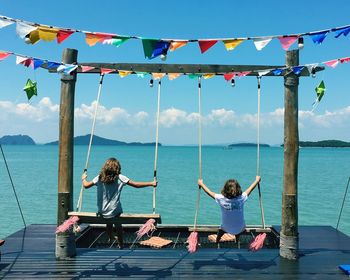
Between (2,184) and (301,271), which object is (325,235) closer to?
(301,271)

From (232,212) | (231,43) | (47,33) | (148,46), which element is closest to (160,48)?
(148,46)

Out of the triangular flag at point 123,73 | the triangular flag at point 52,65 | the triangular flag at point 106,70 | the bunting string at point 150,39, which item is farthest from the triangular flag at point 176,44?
the triangular flag at point 52,65

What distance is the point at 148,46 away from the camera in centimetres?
609

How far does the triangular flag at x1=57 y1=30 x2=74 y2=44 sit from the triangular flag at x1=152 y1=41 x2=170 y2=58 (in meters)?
1.22

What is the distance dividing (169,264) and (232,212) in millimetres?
1184

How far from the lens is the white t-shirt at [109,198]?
594 cm

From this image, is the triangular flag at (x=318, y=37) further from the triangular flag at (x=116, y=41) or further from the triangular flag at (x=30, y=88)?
the triangular flag at (x=30, y=88)

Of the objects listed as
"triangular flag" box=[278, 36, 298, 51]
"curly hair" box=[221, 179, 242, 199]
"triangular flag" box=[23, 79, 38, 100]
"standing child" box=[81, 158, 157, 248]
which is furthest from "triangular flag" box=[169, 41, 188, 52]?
"triangular flag" box=[23, 79, 38, 100]

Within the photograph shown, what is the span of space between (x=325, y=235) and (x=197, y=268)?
12.2 feet

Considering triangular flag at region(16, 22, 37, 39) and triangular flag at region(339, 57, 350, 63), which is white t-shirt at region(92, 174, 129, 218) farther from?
triangular flag at region(339, 57, 350, 63)

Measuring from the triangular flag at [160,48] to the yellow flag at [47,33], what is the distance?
142 centimetres

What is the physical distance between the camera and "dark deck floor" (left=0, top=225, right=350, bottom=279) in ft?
18.1

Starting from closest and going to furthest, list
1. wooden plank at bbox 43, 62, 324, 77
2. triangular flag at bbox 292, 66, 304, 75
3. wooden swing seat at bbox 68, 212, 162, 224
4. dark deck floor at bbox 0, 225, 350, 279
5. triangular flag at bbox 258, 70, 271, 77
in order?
dark deck floor at bbox 0, 225, 350, 279 < wooden swing seat at bbox 68, 212, 162, 224 < triangular flag at bbox 292, 66, 304, 75 < triangular flag at bbox 258, 70, 271, 77 < wooden plank at bbox 43, 62, 324, 77

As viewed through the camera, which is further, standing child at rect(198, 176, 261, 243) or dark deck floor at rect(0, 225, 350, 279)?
standing child at rect(198, 176, 261, 243)
